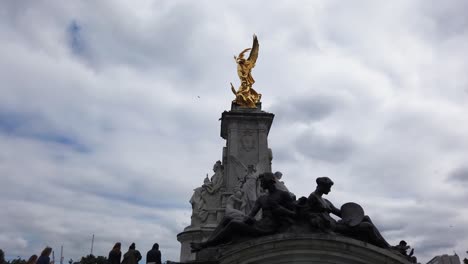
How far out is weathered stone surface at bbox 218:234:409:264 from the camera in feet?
20.7

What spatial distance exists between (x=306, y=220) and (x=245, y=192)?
1305 cm

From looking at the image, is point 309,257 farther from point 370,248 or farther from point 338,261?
point 370,248

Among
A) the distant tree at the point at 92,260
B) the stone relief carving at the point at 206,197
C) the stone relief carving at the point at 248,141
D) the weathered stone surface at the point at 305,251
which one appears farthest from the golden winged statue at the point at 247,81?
the distant tree at the point at 92,260

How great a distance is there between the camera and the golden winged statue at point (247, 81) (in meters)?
25.3

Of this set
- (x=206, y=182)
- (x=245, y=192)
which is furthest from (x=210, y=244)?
(x=206, y=182)

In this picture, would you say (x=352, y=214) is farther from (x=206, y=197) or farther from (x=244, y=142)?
(x=244, y=142)

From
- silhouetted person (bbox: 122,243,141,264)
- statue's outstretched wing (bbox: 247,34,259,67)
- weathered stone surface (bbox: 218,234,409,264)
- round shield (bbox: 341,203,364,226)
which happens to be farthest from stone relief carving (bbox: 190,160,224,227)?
weathered stone surface (bbox: 218,234,409,264)

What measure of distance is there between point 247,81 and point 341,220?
65.8 feet

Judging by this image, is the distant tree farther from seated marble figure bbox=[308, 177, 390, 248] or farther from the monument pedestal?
seated marble figure bbox=[308, 177, 390, 248]

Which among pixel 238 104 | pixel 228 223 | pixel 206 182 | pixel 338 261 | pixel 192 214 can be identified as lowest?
pixel 338 261

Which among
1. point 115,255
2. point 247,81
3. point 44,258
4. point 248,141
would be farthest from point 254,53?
point 44,258

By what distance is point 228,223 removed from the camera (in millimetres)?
6898

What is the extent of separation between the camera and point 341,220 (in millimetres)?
6988

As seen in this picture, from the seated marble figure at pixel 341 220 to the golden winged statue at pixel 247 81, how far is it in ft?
60.2
